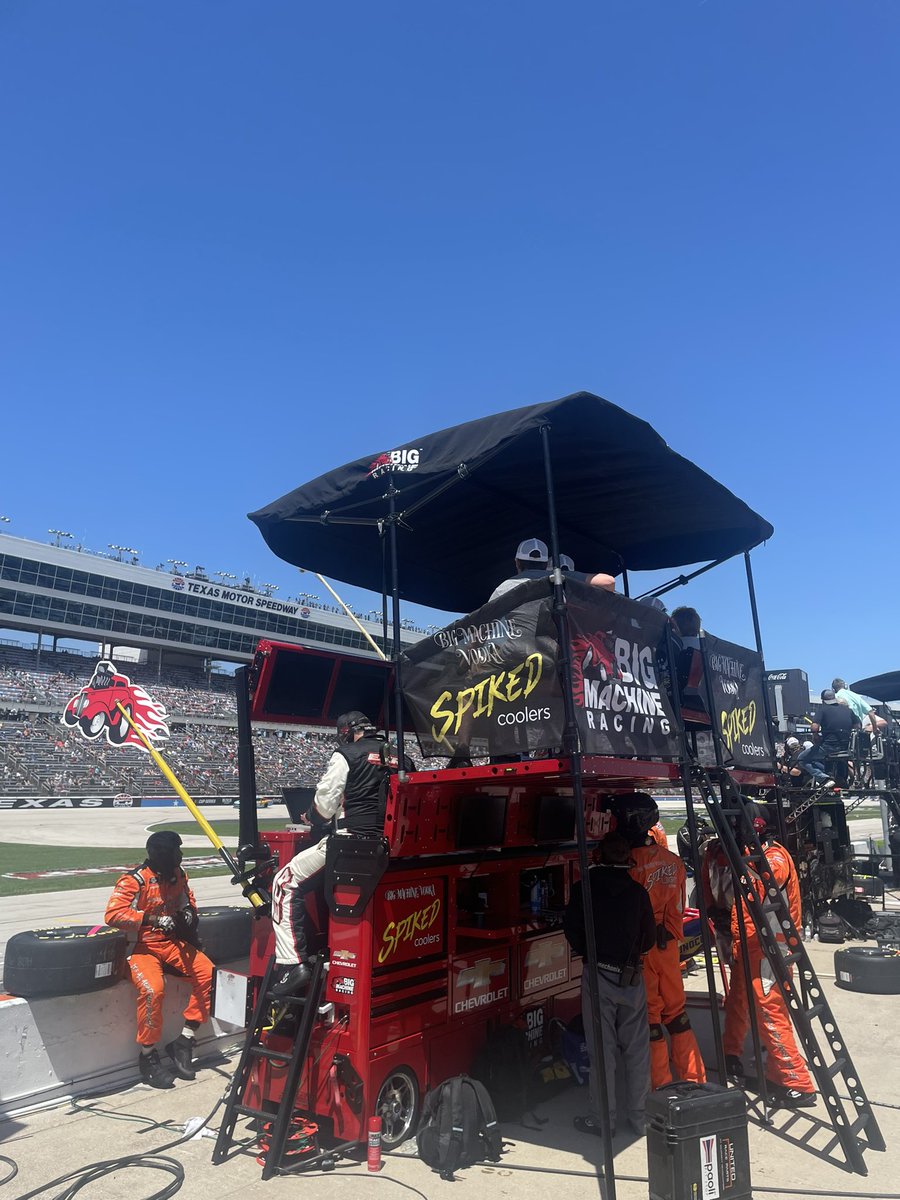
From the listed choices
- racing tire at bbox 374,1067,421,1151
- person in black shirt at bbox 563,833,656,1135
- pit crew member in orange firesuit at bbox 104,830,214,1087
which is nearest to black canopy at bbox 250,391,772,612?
pit crew member in orange firesuit at bbox 104,830,214,1087

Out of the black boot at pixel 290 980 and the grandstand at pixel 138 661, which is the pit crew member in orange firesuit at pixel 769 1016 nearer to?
Answer: the black boot at pixel 290 980

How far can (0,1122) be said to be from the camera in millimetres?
5543

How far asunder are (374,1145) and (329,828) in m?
1.82

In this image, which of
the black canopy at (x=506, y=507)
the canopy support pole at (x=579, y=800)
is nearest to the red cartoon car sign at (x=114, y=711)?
A: the black canopy at (x=506, y=507)

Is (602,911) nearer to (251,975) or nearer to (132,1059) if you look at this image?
(251,975)

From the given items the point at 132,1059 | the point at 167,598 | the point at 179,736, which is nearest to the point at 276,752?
the point at 179,736

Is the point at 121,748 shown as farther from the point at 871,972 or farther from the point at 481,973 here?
the point at 481,973

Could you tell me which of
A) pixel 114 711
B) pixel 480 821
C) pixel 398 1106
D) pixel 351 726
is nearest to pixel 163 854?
pixel 114 711

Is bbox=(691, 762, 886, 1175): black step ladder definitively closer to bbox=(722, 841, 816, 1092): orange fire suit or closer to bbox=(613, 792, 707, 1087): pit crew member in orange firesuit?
bbox=(722, 841, 816, 1092): orange fire suit

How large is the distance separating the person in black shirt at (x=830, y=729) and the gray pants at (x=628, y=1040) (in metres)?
8.52

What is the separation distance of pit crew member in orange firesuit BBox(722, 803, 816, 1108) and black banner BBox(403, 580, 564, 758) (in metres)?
2.18

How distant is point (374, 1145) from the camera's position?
4.83 metres

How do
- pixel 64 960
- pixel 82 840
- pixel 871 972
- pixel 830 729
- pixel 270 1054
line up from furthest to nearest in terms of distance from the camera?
pixel 82 840 < pixel 830 729 < pixel 871 972 < pixel 64 960 < pixel 270 1054

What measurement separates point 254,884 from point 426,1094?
1759 mm
